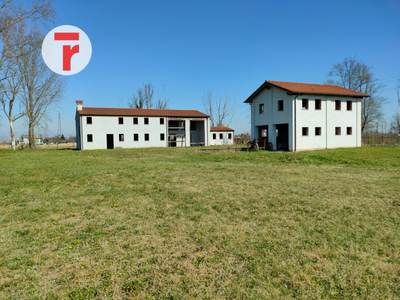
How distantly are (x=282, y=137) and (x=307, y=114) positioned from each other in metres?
5.63

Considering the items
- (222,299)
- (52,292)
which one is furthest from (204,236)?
(52,292)

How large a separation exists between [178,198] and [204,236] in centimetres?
278

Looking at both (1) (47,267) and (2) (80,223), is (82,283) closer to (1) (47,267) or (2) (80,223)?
(1) (47,267)

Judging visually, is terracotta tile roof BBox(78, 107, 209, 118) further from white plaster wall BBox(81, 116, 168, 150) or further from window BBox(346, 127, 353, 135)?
window BBox(346, 127, 353, 135)

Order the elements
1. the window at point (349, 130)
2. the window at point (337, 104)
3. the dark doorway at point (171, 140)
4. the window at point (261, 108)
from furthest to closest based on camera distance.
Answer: the dark doorway at point (171, 140) → the window at point (261, 108) → the window at point (349, 130) → the window at point (337, 104)

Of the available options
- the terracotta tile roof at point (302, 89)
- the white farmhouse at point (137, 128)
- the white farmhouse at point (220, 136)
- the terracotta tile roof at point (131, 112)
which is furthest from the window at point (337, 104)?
the white farmhouse at point (220, 136)

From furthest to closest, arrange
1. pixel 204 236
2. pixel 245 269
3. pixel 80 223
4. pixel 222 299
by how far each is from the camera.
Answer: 1. pixel 80 223
2. pixel 204 236
3. pixel 245 269
4. pixel 222 299

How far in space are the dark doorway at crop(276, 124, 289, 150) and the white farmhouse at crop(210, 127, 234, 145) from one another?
1844 cm

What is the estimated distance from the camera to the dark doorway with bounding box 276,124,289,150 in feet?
90.4

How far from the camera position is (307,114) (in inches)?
993

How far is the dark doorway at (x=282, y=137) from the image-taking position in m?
27.6

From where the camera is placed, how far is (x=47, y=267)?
348 centimetres

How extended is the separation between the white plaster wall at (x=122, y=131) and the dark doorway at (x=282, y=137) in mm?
18719

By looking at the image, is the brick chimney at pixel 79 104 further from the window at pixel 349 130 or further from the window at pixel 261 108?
the window at pixel 349 130
